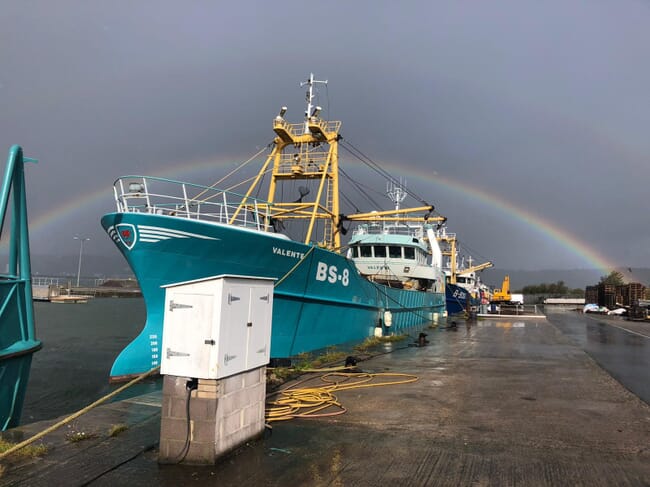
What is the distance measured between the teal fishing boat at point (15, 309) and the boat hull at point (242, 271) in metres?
1.80

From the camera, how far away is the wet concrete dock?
3320mm

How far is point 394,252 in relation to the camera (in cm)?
2197

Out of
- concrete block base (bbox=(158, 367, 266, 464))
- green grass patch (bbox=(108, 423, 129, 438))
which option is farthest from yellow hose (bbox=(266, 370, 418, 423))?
green grass patch (bbox=(108, 423, 129, 438))

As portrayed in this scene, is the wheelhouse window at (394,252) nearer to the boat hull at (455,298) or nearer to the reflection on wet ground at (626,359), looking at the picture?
the reflection on wet ground at (626,359)

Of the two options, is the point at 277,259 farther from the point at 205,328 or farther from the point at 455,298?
the point at 455,298


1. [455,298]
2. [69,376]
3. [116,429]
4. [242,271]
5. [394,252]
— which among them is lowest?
[69,376]

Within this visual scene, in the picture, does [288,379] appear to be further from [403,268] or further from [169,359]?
[403,268]

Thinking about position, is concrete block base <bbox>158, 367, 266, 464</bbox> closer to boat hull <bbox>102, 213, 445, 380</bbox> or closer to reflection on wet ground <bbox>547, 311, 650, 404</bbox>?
Answer: boat hull <bbox>102, 213, 445, 380</bbox>

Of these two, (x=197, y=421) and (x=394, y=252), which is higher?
(x=394, y=252)

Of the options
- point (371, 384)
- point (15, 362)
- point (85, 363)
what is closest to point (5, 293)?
point (15, 362)

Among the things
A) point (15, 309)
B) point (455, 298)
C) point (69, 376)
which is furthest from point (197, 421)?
point (455, 298)

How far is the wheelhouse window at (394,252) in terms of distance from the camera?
21841 mm

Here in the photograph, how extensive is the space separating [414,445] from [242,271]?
6070 millimetres

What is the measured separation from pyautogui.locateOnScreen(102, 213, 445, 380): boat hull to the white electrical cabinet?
16.7 feet
